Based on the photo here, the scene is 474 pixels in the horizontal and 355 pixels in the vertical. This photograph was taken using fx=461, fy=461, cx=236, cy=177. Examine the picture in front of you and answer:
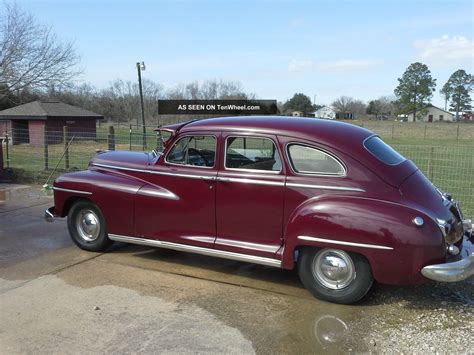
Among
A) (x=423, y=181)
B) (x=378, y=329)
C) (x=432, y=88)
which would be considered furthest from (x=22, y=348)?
(x=432, y=88)

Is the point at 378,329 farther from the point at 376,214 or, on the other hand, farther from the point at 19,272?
the point at 19,272

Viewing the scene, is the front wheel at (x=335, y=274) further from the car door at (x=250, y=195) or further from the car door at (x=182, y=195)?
the car door at (x=182, y=195)

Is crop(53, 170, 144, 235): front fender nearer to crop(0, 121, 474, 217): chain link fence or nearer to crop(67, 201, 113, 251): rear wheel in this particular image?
crop(67, 201, 113, 251): rear wheel

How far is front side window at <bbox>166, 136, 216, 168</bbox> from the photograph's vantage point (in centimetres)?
538

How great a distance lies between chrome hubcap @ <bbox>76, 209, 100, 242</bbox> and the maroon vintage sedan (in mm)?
186

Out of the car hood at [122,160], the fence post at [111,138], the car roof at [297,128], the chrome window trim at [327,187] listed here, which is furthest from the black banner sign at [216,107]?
the chrome window trim at [327,187]

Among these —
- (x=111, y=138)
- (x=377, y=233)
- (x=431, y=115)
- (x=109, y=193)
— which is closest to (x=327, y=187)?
(x=377, y=233)

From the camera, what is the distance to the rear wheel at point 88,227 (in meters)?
6.12

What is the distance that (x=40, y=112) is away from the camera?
32.5 m

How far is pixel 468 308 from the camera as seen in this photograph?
457 centimetres

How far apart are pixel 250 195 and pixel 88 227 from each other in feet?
8.49

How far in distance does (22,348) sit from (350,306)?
2983 mm

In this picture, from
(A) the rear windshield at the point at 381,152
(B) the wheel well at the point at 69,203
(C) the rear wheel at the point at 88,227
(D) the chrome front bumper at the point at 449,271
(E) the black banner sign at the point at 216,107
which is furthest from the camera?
(E) the black banner sign at the point at 216,107

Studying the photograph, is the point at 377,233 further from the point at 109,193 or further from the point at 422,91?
the point at 422,91
